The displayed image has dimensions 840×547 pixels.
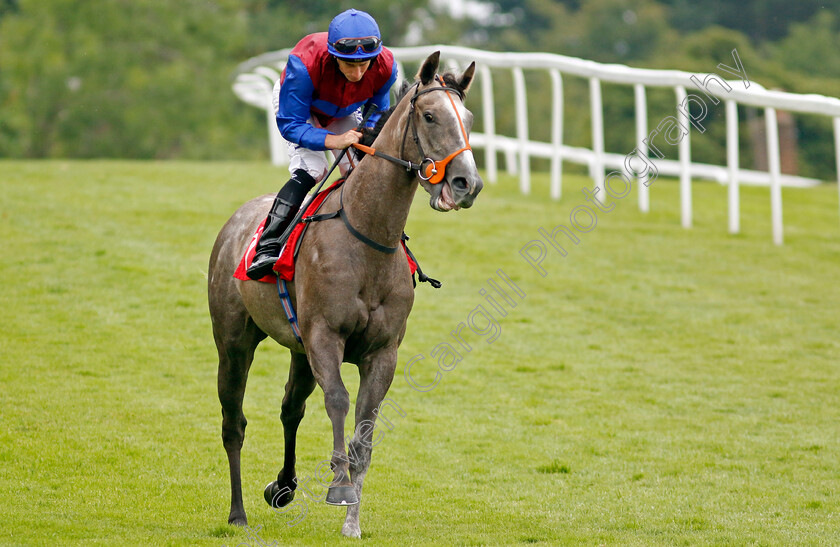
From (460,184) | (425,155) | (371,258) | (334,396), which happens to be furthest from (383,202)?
(334,396)

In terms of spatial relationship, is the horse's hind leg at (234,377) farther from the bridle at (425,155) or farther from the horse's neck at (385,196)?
the bridle at (425,155)

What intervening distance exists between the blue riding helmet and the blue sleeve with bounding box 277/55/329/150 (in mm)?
231

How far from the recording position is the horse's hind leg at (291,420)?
636 centimetres

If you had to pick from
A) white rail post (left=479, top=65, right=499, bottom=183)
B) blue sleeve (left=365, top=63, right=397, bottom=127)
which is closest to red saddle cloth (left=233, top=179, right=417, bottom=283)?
blue sleeve (left=365, top=63, right=397, bottom=127)

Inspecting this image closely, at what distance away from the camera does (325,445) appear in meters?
7.88

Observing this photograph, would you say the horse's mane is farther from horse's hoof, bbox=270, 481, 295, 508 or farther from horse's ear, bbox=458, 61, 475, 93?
horse's hoof, bbox=270, 481, 295, 508

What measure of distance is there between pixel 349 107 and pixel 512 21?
47959 millimetres

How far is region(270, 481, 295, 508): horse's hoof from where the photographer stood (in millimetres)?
6363

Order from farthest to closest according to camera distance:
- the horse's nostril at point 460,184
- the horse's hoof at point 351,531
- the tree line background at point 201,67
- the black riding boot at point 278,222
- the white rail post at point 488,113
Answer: the tree line background at point 201,67 < the white rail post at point 488,113 < the black riding boot at point 278,222 < the horse's hoof at point 351,531 < the horse's nostril at point 460,184

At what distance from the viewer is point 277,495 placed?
251 inches

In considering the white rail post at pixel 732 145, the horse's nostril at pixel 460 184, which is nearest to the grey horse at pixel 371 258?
the horse's nostril at pixel 460 184

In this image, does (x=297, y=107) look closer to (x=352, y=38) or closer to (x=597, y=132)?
(x=352, y=38)

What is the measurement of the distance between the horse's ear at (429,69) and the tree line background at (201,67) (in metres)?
24.8

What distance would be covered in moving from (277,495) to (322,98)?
2.29 metres
